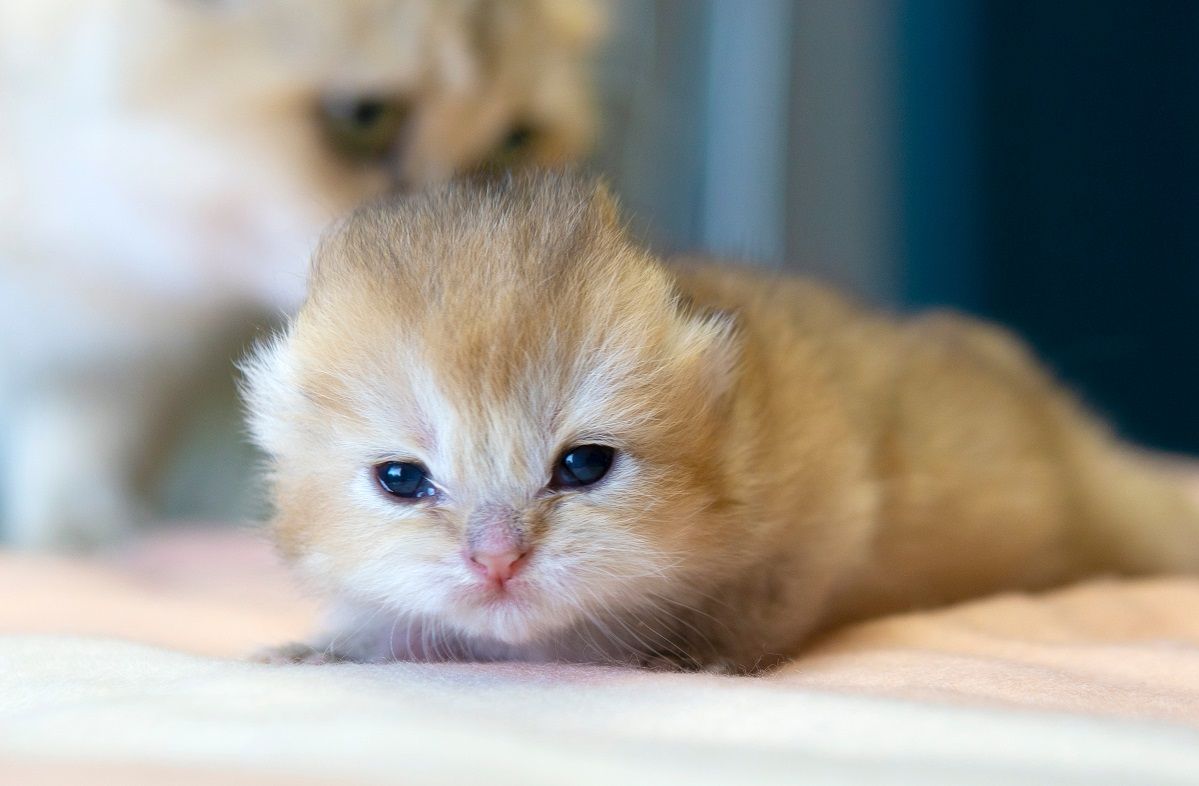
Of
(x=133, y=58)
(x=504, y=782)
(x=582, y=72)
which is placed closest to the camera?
(x=504, y=782)

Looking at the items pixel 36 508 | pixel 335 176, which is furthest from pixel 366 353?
pixel 36 508

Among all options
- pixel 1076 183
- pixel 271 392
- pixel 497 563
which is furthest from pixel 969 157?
pixel 497 563

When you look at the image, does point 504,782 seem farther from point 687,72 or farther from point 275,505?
point 687,72

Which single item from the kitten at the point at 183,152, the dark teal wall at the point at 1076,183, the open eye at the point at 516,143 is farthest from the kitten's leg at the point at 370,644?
the dark teal wall at the point at 1076,183

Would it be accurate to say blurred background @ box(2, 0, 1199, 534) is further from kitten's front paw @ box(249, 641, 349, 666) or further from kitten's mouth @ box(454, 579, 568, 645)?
kitten's mouth @ box(454, 579, 568, 645)

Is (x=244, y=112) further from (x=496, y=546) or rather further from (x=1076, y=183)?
(x=1076, y=183)

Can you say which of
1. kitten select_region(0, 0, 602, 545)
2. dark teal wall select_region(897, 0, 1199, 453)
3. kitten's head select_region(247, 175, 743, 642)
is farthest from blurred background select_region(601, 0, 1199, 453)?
kitten's head select_region(247, 175, 743, 642)
